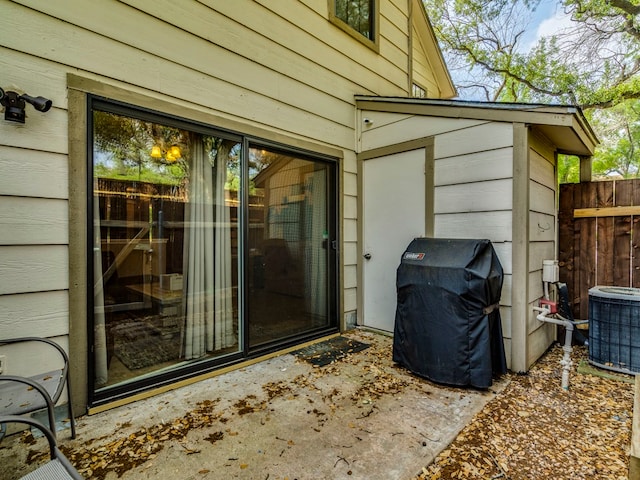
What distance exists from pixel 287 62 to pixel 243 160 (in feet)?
3.73

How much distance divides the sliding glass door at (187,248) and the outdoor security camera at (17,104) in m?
0.29

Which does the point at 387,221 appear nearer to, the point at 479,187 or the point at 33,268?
the point at 479,187

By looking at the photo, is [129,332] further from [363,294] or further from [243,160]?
[363,294]

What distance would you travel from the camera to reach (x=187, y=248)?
2473 mm

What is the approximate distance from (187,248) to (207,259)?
18 cm

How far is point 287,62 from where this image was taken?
10.0 feet

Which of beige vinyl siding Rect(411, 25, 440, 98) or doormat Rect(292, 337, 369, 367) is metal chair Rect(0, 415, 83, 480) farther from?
beige vinyl siding Rect(411, 25, 440, 98)

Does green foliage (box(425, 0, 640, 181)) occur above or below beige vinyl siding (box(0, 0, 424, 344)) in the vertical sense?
above

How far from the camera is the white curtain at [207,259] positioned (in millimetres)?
2492

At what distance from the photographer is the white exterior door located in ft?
10.7

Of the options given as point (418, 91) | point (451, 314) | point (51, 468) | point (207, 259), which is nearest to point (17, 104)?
point (207, 259)

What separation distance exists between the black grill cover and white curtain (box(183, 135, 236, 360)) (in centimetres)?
150

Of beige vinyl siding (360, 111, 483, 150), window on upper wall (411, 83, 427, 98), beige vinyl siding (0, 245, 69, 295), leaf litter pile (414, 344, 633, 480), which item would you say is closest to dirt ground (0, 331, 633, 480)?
leaf litter pile (414, 344, 633, 480)

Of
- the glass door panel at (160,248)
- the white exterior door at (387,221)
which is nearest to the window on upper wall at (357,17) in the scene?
the white exterior door at (387,221)
